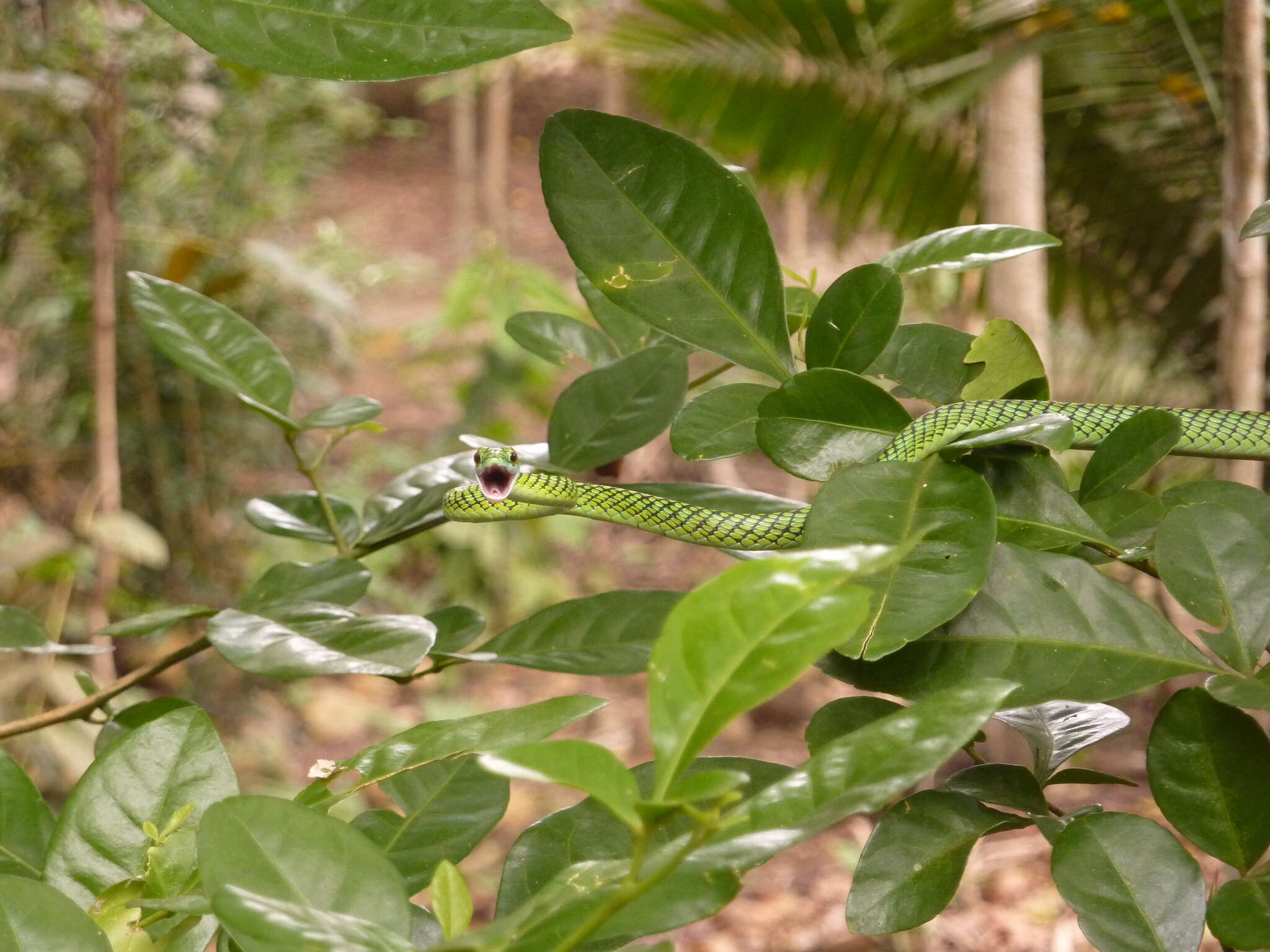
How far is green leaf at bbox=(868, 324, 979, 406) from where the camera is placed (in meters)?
0.80

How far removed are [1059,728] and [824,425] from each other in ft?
0.87

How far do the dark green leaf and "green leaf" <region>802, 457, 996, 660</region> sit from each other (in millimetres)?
141

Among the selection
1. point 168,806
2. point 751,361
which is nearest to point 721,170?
point 751,361

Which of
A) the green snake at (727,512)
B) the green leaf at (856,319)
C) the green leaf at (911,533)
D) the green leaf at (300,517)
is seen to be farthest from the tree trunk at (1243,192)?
the green leaf at (300,517)

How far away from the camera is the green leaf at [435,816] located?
662mm

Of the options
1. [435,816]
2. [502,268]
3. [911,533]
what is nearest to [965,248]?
[911,533]

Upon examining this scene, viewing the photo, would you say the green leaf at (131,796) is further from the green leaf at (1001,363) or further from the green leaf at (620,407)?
the green leaf at (1001,363)

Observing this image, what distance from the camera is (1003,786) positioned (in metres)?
0.66

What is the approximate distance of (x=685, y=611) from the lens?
418mm

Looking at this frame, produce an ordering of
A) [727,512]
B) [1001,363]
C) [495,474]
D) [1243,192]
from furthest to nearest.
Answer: [1243,192], [495,474], [727,512], [1001,363]

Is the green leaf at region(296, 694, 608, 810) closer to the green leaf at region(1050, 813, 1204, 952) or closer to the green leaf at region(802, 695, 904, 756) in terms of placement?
the green leaf at region(802, 695, 904, 756)

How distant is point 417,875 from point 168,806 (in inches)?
5.9

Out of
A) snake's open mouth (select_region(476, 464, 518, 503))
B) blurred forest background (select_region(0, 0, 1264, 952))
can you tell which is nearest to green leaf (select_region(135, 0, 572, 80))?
snake's open mouth (select_region(476, 464, 518, 503))

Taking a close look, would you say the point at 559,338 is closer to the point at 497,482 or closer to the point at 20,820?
the point at 497,482
